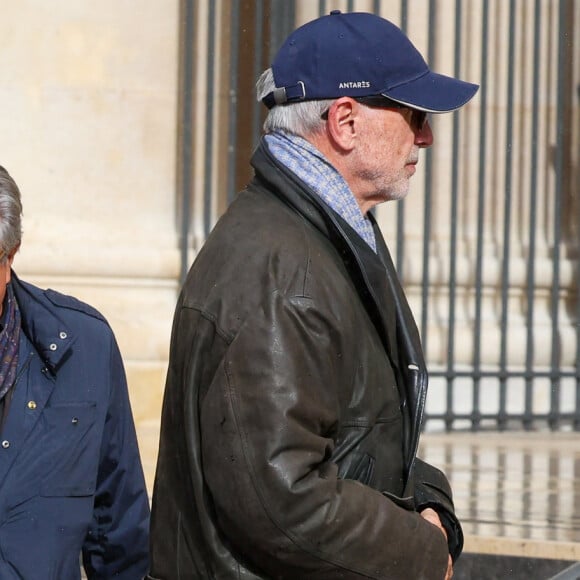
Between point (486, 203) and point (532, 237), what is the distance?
0.32m

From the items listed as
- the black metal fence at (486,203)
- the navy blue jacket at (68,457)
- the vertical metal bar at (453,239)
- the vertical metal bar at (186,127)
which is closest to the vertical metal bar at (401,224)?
the black metal fence at (486,203)

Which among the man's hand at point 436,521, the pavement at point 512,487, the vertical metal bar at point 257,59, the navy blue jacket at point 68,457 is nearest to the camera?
the man's hand at point 436,521

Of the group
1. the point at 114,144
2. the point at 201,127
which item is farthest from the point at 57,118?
the point at 201,127

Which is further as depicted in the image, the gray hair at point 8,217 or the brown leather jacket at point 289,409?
the gray hair at point 8,217

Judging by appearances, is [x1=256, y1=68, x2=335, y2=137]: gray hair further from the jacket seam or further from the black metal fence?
the black metal fence

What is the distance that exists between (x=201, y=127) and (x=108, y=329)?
4.58m

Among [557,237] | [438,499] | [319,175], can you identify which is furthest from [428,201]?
[319,175]

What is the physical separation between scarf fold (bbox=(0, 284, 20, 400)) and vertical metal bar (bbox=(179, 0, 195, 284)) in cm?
425

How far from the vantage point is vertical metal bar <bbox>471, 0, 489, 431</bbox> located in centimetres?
779

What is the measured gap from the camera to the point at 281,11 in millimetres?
7734

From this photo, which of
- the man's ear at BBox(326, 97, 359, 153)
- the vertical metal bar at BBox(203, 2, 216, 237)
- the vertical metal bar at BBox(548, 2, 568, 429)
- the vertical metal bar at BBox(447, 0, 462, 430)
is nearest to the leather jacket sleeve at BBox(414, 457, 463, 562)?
the man's ear at BBox(326, 97, 359, 153)

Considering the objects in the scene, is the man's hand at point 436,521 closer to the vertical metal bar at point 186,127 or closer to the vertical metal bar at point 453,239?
the vertical metal bar at point 186,127

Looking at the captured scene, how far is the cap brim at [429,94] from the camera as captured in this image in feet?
7.72

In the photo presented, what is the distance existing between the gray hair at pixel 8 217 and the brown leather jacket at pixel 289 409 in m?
0.70
